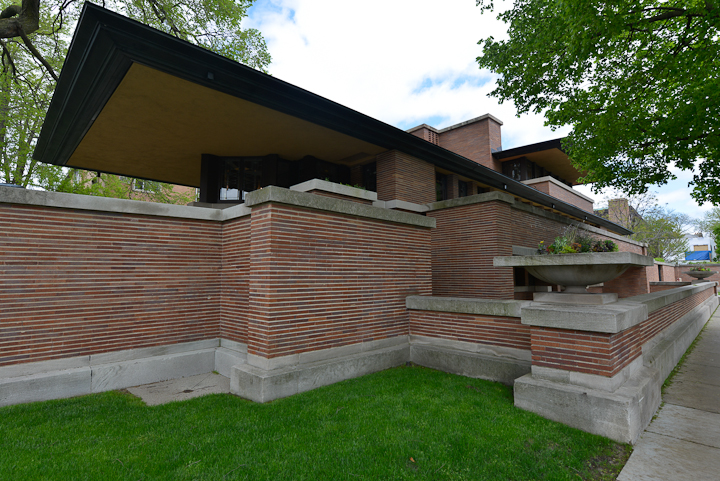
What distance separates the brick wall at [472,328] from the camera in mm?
6180

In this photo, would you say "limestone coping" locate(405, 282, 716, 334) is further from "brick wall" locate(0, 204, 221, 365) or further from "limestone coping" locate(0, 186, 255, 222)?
"brick wall" locate(0, 204, 221, 365)

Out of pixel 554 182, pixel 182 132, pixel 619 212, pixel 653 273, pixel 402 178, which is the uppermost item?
pixel 619 212

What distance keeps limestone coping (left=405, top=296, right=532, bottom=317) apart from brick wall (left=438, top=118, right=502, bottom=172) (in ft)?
57.9

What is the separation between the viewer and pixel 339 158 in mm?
12914

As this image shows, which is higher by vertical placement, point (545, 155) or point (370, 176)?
point (545, 155)

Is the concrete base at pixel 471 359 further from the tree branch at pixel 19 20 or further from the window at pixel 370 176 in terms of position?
the tree branch at pixel 19 20

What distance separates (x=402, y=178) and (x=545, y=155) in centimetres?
1471

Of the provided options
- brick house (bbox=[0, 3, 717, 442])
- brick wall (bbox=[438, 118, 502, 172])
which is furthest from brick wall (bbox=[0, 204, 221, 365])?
brick wall (bbox=[438, 118, 502, 172])

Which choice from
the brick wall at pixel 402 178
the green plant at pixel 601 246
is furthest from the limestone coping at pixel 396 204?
the green plant at pixel 601 246

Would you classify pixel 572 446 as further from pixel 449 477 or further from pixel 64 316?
pixel 64 316

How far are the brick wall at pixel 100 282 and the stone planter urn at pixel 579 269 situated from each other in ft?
20.3

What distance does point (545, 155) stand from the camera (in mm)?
22016

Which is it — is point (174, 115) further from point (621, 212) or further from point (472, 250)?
point (621, 212)

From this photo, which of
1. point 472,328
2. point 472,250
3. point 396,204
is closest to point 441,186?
point 472,250
